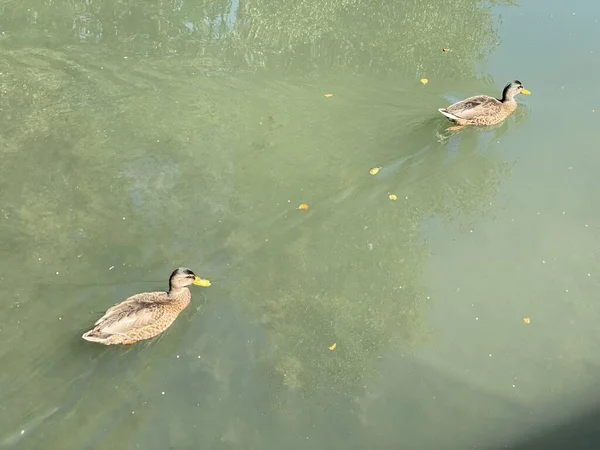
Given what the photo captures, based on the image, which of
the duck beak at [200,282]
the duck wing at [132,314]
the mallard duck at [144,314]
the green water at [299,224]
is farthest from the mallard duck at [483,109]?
the duck wing at [132,314]

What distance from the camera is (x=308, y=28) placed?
25.8 ft

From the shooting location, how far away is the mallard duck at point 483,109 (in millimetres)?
6402

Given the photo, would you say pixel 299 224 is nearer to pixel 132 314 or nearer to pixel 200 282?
pixel 200 282

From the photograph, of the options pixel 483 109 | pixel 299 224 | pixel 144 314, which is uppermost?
pixel 483 109

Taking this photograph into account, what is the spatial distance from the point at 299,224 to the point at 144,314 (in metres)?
1.69

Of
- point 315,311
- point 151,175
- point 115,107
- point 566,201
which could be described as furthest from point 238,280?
point 566,201

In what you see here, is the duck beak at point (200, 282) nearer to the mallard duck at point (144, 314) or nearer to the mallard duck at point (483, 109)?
the mallard duck at point (144, 314)

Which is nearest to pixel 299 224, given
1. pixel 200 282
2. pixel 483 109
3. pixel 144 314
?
pixel 200 282

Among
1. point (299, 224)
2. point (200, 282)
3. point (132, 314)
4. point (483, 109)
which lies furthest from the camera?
point (483, 109)

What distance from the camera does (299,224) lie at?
5.50 m

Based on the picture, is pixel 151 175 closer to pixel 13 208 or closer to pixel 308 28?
pixel 13 208

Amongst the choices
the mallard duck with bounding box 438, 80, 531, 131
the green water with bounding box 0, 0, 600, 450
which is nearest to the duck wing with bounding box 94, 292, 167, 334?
the green water with bounding box 0, 0, 600, 450

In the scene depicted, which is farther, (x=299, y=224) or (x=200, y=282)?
(x=299, y=224)

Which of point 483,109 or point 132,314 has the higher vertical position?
point 483,109
